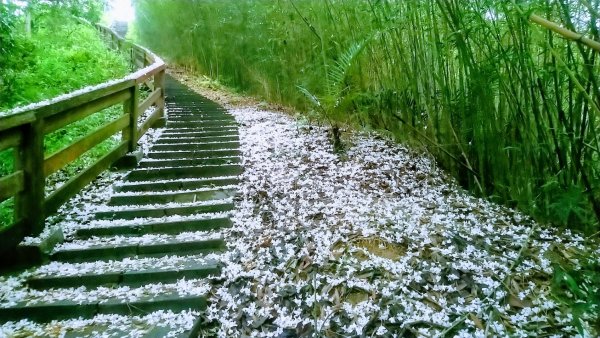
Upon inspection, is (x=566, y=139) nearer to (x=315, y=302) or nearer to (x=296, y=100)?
(x=315, y=302)

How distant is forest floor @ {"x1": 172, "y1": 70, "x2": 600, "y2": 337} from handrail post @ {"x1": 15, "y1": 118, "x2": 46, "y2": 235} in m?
1.23

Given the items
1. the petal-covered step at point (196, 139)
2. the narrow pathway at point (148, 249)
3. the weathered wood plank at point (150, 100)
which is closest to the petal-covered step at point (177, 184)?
the narrow pathway at point (148, 249)

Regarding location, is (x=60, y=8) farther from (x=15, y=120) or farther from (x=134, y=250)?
(x=134, y=250)

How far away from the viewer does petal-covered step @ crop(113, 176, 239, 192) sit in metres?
3.55

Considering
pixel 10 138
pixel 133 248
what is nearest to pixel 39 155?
pixel 10 138

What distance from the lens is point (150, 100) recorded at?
5.07m

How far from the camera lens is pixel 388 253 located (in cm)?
233

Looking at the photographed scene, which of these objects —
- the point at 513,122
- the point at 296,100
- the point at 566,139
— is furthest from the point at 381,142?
the point at 296,100

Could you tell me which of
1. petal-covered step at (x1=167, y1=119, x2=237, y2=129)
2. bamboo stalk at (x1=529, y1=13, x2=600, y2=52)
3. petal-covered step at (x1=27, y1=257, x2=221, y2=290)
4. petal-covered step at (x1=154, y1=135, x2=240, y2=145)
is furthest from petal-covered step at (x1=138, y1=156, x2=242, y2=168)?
bamboo stalk at (x1=529, y1=13, x2=600, y2=52)

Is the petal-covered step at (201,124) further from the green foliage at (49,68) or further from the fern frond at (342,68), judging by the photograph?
the fern frond at (342,68)

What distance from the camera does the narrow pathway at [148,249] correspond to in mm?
2102

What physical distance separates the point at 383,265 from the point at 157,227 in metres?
1.62

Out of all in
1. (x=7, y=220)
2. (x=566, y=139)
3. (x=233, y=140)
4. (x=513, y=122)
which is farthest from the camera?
(x=233, y=140)

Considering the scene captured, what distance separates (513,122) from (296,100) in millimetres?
4250
